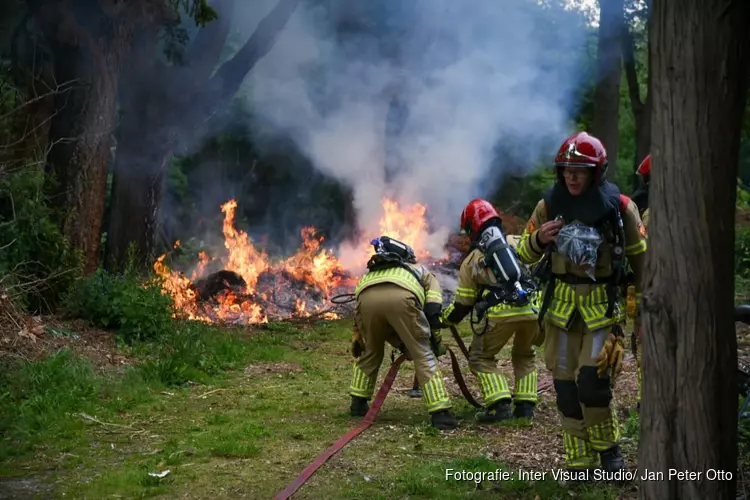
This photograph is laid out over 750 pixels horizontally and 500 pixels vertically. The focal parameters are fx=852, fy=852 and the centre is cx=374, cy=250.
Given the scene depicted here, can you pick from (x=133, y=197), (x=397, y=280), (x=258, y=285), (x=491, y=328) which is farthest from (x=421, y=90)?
(x=397, y=280)

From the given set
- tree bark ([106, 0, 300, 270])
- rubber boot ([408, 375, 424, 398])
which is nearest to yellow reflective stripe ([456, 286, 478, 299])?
rubber boot ([408, 375, 424, 398])

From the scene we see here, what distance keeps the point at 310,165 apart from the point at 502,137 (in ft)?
17.4

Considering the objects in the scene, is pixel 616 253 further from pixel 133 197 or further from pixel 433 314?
pixel 133 197

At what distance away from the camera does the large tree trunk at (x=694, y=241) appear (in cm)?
349

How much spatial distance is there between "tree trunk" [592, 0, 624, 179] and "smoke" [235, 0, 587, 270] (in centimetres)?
174

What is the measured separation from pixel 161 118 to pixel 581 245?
9.81 meters

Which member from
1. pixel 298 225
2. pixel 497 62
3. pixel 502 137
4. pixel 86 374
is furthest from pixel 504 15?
pixel 86 374

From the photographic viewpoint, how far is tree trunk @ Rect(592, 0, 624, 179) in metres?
17.1

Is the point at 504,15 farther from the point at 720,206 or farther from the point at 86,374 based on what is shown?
the point at 720,206

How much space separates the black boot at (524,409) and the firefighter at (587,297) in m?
1.82

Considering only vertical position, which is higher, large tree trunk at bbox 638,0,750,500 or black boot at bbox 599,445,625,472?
large tree trunk at bbox 638,0,750,500

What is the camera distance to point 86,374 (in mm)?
7836

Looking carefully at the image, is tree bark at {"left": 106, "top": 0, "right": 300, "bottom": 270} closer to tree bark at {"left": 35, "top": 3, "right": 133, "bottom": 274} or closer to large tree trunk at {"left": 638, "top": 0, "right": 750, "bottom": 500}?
tree bark at {"left": 35, "top": 3, "right": 133, "bottom": 274}

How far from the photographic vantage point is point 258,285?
13.9 metres
